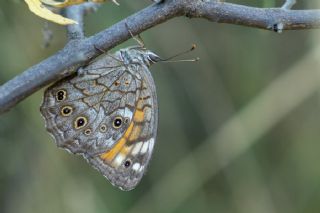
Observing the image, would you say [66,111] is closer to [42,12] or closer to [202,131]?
[42,12]

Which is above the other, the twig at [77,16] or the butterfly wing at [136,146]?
the twig at [77,16]

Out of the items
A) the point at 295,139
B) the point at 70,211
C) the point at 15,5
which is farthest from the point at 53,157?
the point at 295,139

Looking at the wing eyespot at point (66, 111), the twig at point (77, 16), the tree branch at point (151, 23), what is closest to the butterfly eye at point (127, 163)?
the wing eyespot at point (66, 111)

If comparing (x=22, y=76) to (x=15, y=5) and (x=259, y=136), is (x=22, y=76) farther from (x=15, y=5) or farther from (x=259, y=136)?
(x=259, y=136)

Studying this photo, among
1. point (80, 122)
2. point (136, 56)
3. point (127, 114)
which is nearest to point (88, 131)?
point (80, 122)

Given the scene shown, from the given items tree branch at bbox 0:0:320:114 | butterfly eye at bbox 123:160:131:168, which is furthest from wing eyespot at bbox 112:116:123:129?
tree branch at bbox 0:0:320:114

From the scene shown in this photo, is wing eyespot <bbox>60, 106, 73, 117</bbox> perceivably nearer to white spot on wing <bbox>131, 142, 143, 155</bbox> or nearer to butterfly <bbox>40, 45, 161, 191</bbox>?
butterfly <bbox>40, 45, 161, 191</bbox>

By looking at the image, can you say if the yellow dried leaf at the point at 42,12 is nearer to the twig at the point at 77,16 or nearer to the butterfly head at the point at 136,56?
the twig at the point at 77,16
